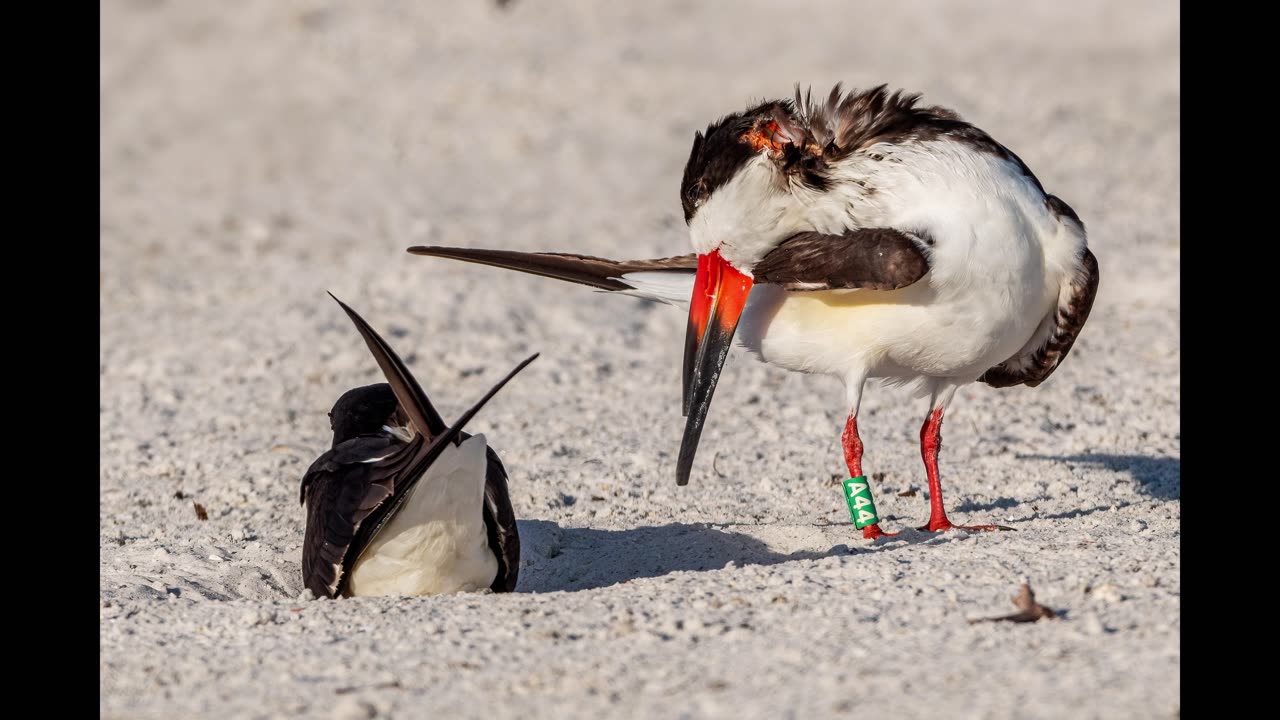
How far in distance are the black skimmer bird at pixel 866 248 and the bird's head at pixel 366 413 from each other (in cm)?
111

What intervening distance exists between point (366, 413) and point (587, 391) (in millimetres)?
2509

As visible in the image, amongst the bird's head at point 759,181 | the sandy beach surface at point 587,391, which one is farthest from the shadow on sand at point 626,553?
the bird's head at point 759,181

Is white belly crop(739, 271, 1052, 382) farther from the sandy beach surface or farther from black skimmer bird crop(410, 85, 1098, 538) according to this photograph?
the sandy beach surface

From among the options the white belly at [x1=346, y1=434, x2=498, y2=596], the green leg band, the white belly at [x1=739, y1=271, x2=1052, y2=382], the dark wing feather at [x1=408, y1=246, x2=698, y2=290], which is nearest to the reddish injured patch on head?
the white belly at [x1=739, y1=271, x2=1052, y2=382]

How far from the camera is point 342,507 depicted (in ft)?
15.0

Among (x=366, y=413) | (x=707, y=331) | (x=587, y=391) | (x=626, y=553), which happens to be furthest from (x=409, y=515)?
(x=587, y=391)

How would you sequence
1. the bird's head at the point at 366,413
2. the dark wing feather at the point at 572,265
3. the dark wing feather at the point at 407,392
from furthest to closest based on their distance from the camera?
the dark wing feather at the point at 572,265
the bird's head at the point at 366,413
the dark wing feather at the point at 407,392

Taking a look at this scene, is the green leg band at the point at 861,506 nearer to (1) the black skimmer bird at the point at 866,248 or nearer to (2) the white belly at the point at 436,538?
(1) the black skimmer bird at the point at 866,248

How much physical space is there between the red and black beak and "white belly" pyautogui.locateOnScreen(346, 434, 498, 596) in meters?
0.78

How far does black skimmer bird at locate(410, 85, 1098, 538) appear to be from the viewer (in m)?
4.79

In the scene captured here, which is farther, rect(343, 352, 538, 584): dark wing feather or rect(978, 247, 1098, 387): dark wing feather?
rect(978, 247, 1098, 387): dark wing feather

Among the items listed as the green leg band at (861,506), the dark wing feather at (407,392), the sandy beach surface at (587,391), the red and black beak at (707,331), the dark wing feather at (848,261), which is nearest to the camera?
the sandy beach surface at (587,391)

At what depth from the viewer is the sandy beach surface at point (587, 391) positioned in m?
3.61
